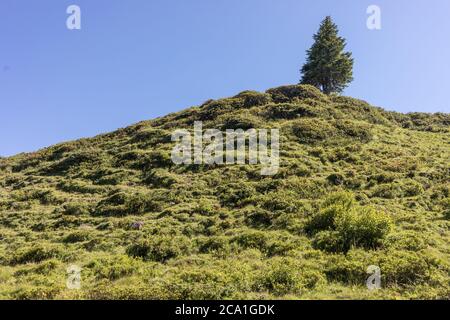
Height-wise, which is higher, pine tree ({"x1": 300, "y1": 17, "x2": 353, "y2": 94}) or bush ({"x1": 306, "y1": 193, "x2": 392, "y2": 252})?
pine tree ({"x1": 300, "y1": 17, "x2": 353, "y2": 94})

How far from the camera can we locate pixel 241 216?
23078 millimetres

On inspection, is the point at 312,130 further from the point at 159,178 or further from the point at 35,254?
the point at 35,254

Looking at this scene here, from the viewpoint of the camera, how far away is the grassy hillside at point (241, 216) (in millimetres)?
14094

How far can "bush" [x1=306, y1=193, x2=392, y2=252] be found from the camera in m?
17.3

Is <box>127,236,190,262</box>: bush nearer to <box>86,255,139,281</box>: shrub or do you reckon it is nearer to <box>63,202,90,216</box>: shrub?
<box>86,255,139,281</box>: shrub

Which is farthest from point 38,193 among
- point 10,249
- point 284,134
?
point 284,134

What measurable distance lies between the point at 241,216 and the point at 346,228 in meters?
6.66

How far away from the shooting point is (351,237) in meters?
17.6

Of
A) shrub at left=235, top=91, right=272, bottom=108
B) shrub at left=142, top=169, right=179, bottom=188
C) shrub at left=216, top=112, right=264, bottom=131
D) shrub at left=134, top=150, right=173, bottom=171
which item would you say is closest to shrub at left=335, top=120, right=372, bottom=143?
shrub at left=216, top=112, right=264, bottom=131

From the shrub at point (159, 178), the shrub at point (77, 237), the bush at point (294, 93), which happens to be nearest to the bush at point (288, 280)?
the shrub at point (77, 237)

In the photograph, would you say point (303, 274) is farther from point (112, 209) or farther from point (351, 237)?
point (112, 209)

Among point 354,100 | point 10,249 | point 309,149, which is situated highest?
point 354,100

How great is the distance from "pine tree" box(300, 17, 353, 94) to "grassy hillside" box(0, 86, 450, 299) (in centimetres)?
1402

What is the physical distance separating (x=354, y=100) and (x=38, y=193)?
36362mm
